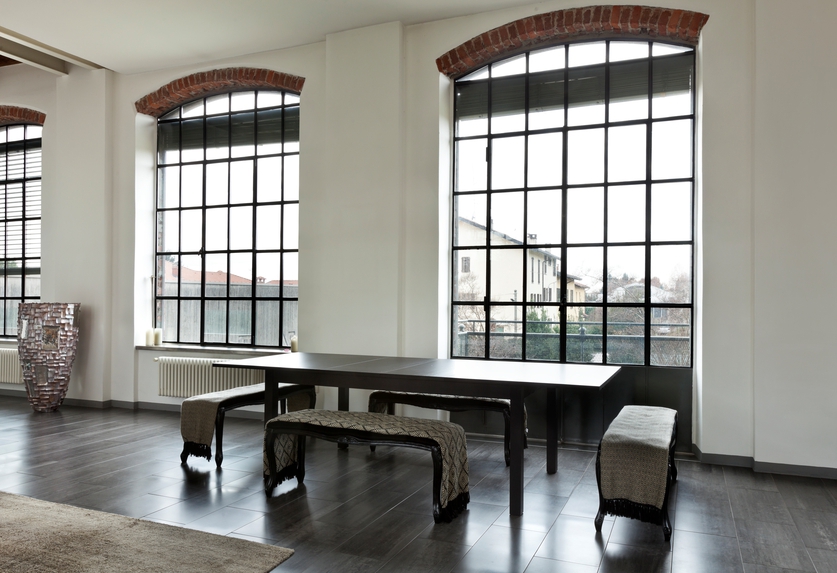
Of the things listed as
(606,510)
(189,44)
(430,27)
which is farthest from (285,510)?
(189,44)

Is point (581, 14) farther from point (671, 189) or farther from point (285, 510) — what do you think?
point (285, 510)

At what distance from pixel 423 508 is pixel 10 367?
6.63m

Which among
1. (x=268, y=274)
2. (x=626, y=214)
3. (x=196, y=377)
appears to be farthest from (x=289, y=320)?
(x=626, y=214)

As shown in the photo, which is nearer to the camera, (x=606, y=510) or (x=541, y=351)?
(x=606, y=510)

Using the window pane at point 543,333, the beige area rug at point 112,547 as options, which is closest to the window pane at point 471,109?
the window pane at point 543,333

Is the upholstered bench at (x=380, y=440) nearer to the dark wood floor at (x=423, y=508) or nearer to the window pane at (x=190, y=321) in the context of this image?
the dark wood floor at (x=423, y=508)

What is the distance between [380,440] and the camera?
3.74 meters

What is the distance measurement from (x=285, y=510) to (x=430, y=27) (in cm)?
451

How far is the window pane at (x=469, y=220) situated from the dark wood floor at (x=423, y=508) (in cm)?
193

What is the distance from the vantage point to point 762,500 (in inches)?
157

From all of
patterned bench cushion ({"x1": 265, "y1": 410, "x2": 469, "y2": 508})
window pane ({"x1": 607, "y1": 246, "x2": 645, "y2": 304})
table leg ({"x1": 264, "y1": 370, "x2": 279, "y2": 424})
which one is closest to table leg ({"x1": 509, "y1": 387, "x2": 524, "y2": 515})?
patterned bench cushion ({"x1": 265, "y1": 410, "x2": 469, "y2": 508})

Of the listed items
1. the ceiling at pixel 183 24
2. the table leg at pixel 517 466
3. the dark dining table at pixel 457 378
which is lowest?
the table leg at pixel 517 466

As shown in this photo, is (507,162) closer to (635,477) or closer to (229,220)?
(229,220)

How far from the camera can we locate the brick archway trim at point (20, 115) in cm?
795
